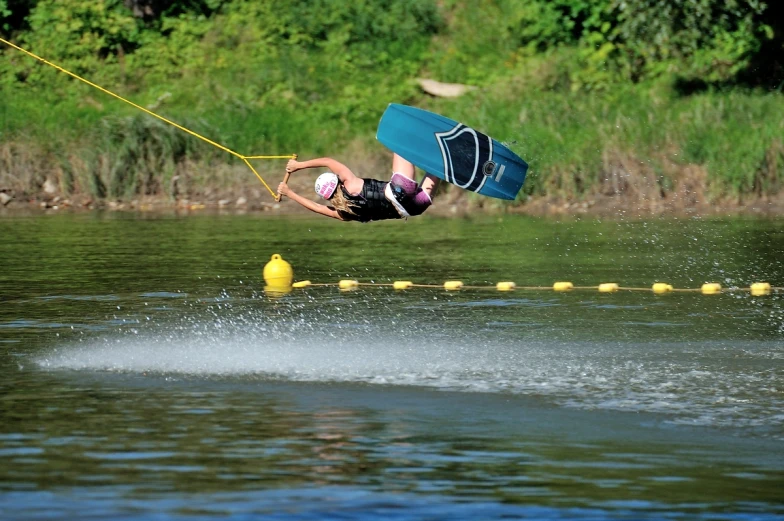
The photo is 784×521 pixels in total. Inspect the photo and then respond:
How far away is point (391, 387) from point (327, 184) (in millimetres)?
3019

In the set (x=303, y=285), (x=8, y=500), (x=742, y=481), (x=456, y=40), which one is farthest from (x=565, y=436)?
(x=456, y=40)

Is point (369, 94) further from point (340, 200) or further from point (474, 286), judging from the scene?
point (340, 200)

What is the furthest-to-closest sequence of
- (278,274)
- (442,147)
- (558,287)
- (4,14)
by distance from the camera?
(4,14)
(278,274)
(558,287)
(442,147)

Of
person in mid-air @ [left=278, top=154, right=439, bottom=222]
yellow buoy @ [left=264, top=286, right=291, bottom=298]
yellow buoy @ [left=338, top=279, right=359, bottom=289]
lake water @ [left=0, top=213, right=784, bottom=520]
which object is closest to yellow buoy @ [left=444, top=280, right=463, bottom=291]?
lake water @ [left=0, top=213, right=784, bottom=520]

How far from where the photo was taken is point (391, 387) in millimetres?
11297

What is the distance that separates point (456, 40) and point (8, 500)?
25.2 metres

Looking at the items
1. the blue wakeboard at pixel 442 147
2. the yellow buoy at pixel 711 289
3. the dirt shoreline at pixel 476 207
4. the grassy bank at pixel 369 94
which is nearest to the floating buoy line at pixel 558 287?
the yellow buoy at pixel 711 289

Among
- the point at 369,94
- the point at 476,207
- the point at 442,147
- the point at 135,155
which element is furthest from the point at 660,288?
the point at 369,94

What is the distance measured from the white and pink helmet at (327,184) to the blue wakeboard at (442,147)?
84 centimetres

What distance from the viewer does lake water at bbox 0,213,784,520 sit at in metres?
8.10

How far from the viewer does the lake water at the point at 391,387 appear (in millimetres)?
8102

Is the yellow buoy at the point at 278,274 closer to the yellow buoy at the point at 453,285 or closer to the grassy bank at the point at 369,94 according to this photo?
the yellow buoy at the point at 453,285

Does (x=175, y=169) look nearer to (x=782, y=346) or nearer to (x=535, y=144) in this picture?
(x=535, y=144)

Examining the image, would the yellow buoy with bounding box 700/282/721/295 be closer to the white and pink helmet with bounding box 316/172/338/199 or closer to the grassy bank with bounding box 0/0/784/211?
the white and pink helmet with bounding box 316/172/338/199
